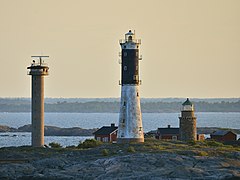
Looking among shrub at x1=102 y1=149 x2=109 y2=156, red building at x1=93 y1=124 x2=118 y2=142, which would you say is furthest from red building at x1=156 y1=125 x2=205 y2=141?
shrub at x1=102 y1=149 x2=109 y2=156

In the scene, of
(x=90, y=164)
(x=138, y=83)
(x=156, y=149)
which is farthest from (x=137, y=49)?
(x=90, y=164)

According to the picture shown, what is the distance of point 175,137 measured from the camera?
100500 mm

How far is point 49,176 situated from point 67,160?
20.9 ft

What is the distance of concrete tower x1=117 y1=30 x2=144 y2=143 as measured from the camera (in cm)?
8294

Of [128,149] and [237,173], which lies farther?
[128,149]

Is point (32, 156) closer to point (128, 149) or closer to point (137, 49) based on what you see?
point (128, 149)

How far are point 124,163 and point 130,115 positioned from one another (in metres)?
11.7

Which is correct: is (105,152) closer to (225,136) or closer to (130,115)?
(130,115)

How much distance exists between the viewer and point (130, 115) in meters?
83.2

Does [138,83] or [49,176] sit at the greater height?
[138,83]

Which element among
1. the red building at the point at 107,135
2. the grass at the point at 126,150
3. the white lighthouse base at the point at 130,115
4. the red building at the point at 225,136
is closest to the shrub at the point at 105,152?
the grass at the point at 126,150

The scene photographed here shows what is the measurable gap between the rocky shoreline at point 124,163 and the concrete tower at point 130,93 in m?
1.83

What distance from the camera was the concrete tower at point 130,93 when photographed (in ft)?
272

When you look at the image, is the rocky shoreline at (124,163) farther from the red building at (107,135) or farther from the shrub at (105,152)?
the red building at (107,135)
